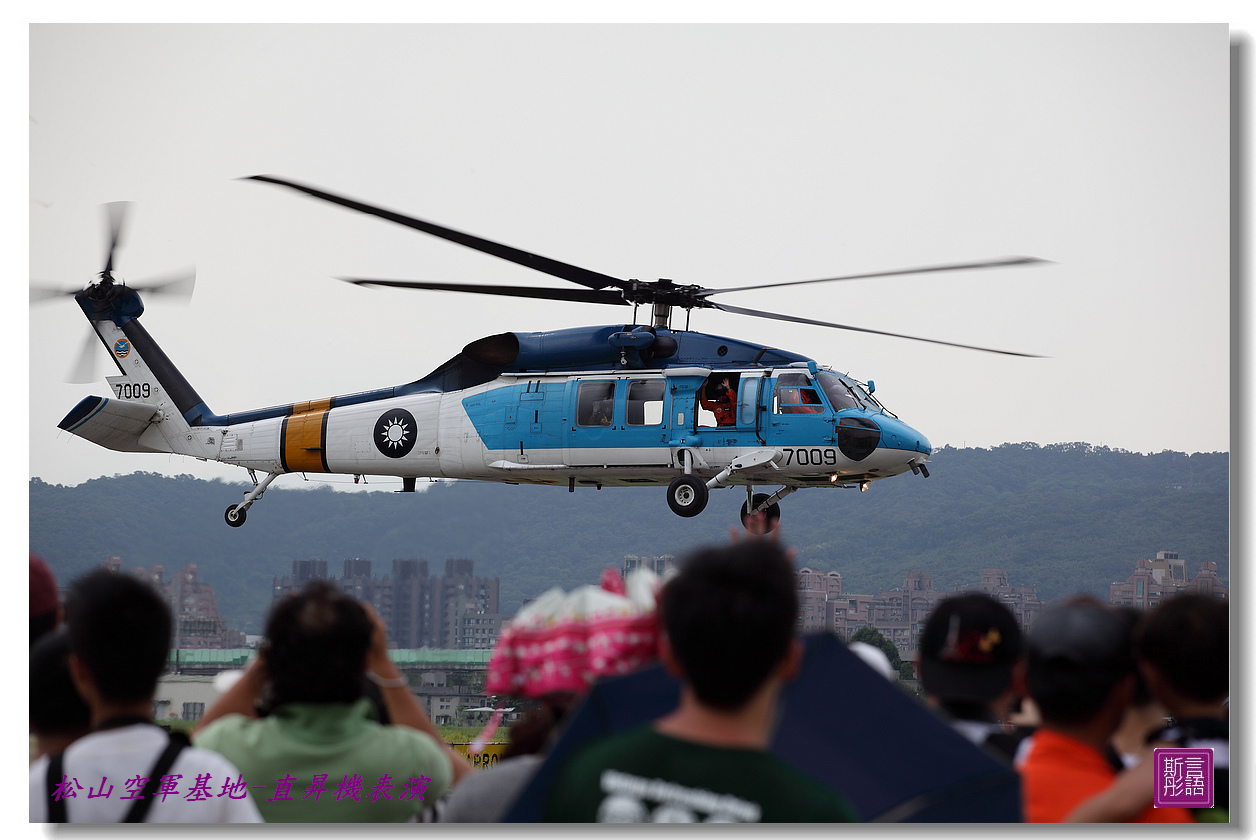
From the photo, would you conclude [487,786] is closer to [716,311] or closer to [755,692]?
[755,692]

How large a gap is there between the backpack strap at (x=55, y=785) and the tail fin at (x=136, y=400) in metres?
12.8

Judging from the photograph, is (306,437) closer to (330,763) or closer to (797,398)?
(797,398)

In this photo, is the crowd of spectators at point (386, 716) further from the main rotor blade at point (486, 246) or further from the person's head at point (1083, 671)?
the main rotor blade at point (486, 246)

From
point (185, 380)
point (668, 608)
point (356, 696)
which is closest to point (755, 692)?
point (668, 608)

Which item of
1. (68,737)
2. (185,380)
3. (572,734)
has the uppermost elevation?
(185,380)

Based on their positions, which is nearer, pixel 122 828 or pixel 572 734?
pixel 572 734

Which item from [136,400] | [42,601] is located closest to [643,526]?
[136,400]

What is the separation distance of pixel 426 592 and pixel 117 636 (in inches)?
810

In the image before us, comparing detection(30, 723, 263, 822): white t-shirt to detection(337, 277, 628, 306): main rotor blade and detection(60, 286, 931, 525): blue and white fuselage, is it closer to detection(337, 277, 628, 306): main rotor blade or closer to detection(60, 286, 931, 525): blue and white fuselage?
detection(337, 277, 628, 306): main rotor blade

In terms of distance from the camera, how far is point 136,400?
50.5ft

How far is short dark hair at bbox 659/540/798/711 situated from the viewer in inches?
75.6

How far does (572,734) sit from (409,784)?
98 cm

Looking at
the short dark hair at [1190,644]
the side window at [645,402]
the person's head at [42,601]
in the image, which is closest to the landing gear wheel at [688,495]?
the side window at [645,402]

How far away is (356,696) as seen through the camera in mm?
2762
